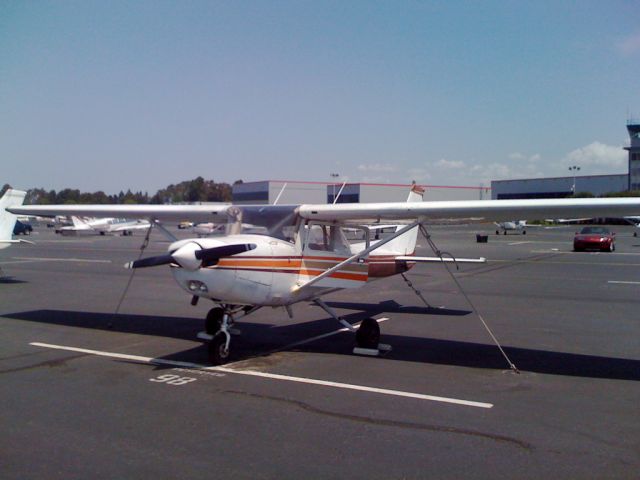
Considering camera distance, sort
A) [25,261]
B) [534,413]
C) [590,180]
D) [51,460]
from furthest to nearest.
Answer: [590,180]
[25,261]
[534,413]
[51,460]

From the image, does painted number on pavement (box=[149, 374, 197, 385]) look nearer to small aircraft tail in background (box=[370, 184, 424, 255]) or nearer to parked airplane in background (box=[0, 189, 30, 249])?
small aircraft tail in background (box=[370, 184, 424, 255])

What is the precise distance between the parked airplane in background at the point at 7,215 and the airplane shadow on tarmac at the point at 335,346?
5756 mm

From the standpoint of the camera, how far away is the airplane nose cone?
7629 millimetres

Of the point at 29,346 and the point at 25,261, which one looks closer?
the point at 29,346

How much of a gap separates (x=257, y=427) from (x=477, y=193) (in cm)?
7262

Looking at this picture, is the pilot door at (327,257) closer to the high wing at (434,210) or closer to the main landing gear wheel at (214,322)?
the high wing at (434,210)

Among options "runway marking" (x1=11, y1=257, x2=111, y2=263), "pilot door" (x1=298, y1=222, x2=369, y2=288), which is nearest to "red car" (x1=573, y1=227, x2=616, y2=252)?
"runway marking" (x1=11, y1=257, x2=111, y2=263)

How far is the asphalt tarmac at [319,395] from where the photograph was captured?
16.4 ft

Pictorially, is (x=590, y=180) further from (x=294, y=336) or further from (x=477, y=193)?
(x=294, y=336)

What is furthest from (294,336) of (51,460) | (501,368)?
(51,460)

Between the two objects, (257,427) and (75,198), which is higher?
(75,198)

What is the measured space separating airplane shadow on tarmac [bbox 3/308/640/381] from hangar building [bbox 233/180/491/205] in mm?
28643

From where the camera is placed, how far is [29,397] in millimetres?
6805

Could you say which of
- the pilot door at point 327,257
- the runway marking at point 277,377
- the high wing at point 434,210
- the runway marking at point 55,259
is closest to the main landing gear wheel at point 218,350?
the runway marking at point 277,377
